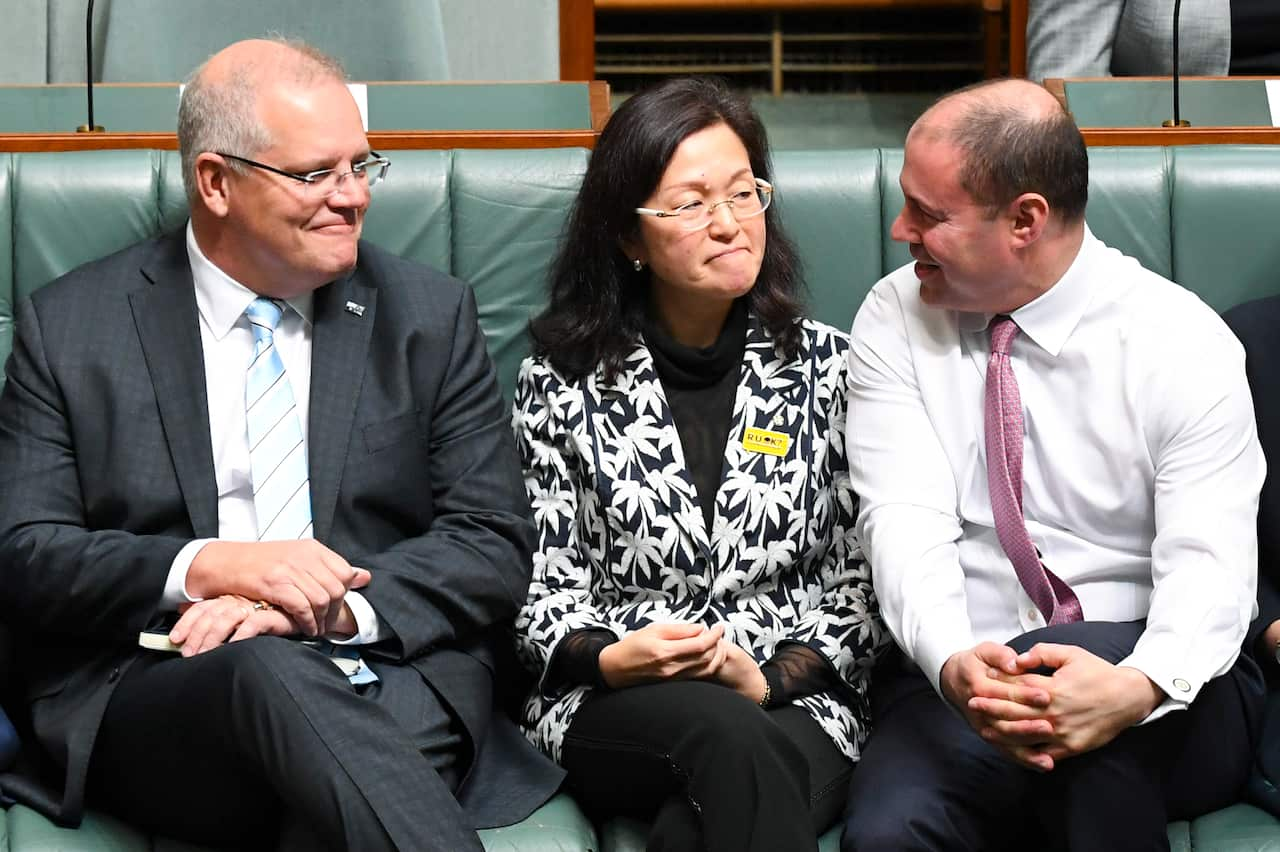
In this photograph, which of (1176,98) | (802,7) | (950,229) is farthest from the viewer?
(802,7)

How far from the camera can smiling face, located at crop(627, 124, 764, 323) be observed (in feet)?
7.05

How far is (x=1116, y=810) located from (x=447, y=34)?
2728mm

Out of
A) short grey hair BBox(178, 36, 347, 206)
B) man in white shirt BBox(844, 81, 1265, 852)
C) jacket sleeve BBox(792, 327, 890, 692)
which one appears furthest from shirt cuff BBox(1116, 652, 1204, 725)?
short grey hair BBox(178, 36, 347, 206)

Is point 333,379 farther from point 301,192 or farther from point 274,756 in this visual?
point 274,756

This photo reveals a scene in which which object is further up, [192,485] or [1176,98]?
[1176,98]

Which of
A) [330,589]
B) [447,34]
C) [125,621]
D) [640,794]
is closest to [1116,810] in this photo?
[640,794]

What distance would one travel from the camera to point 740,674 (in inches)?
79.1

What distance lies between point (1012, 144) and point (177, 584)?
1.12 m

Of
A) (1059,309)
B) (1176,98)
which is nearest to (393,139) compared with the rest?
(1059,309)

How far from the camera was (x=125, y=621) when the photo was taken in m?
1.96

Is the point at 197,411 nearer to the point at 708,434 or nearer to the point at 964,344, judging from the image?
the point at 708,434

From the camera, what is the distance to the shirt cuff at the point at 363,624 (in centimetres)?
200

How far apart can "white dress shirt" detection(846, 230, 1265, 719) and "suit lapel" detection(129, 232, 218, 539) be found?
0.82 metres

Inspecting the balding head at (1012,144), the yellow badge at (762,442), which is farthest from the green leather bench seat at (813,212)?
the balding head at (1012,144)
